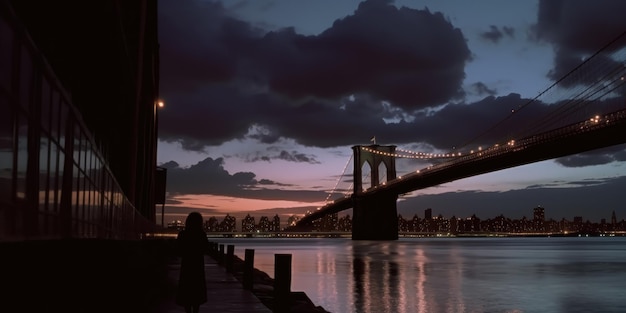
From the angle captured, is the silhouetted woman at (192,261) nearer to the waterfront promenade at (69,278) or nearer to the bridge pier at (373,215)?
the waterfront promenade at (69,278)

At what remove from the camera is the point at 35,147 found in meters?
4.04

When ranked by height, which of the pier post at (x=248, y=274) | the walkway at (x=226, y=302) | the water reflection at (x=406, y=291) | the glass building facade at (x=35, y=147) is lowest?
the water reflection at (x=406, y=291)

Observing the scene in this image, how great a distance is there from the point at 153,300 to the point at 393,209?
87299 millimetres

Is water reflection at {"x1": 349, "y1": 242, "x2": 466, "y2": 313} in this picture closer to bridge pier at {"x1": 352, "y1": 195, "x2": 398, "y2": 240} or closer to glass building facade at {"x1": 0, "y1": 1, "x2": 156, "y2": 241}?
glass building facade at {"x1": 0, "y1": 1, "x2": 156, "y2": 241}

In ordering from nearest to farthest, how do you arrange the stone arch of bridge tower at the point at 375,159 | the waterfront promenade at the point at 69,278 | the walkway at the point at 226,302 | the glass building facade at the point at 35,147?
the waterfront promenade at the point at 69,278, the glass building facade at the point at 35,147, the walkway at the point at 226,302, the stone arch of bridge tower at the point at 375,159

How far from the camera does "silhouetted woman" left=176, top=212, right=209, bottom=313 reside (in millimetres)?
7891

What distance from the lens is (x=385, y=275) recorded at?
33.9 m

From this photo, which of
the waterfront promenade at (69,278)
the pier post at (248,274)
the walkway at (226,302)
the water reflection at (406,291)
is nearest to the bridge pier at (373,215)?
the water reflection at (406,291)

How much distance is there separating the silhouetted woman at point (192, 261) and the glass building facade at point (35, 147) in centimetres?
138

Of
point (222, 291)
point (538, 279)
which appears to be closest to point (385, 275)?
point (538, 279)

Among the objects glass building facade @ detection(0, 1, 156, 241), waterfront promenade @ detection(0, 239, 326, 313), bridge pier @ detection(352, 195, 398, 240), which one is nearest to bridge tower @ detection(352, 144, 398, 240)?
bridge pier @ detection(352, 195, 398, 240)

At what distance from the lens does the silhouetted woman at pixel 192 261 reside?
789 centimetres

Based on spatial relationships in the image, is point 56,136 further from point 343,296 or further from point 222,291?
point 343,296

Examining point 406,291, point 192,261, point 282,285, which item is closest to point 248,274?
point 282,285
